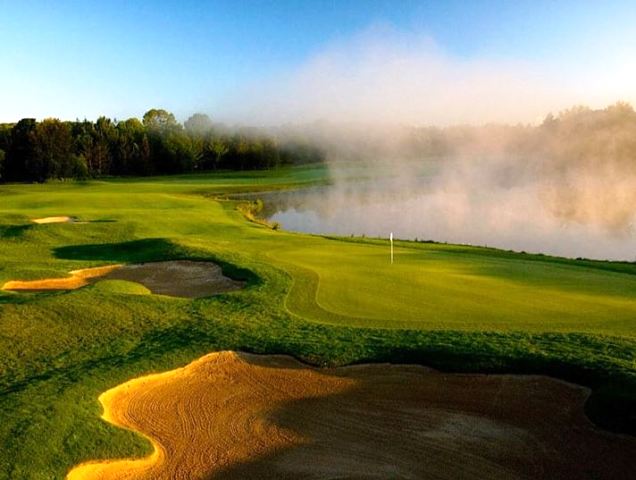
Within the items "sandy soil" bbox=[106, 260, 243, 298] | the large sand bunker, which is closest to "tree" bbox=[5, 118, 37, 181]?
"sandy soil" bbox=[106, 260, 243, 298]

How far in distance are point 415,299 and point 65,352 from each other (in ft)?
27.8

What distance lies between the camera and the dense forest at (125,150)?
8031 centimetres

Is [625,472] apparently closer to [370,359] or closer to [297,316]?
[370,359]

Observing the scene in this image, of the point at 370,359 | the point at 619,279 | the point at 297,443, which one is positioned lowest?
the point at 297,443

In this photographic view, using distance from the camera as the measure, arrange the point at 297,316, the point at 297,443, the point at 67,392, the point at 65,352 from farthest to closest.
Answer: the point at 297,316 < the point at 65,352 < the point at 67,392 < the point at 297,443

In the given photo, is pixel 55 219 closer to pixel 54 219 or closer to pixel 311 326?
pixel 54 219

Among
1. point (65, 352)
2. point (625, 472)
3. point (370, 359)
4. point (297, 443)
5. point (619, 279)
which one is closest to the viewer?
point (625, 472)

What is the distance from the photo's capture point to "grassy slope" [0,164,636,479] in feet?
31.8

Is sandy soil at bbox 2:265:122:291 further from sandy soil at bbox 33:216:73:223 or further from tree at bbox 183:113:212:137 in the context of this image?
tree at bbox 183:113:212:137

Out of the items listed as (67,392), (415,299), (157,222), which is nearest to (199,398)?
(67,392)

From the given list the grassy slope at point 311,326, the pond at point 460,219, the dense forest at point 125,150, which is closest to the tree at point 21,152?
the dense forest at point 125,150

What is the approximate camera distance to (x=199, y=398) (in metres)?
10.8

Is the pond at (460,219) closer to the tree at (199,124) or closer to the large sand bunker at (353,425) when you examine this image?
the large sand bunker at (353,425)

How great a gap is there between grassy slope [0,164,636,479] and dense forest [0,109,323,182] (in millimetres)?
62374
